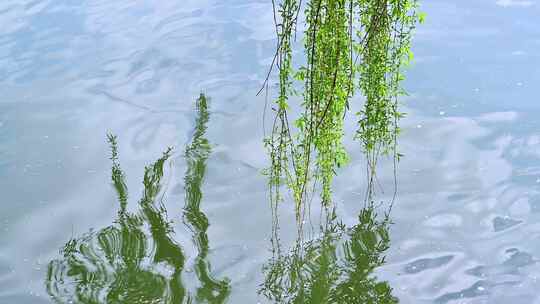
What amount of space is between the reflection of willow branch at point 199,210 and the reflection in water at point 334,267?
21 cm

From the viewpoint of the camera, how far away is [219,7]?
230 inches

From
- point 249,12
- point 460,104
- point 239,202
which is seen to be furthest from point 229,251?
point 249,12

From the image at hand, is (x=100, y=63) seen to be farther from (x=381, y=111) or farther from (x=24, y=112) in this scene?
(x=381, y=111)

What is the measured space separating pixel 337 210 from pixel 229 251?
1.92 feet

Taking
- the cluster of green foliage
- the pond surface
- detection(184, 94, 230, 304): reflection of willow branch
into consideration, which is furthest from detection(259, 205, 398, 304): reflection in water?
the cluster of green foliage

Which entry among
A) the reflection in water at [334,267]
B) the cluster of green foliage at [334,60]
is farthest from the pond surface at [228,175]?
the cluster of green foliage at [334,60]

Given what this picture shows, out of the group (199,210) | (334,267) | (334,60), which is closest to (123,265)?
(199,210)

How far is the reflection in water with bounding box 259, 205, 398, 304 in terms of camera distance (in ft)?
10.7

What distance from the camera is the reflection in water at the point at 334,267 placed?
10.7 ft

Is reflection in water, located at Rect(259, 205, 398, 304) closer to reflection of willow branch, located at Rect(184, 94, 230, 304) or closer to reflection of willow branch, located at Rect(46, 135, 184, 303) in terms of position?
reflection of willow branch, located at Rect(184, 94, 230, 304)

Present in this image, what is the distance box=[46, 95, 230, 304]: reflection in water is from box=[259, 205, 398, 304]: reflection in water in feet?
0.85

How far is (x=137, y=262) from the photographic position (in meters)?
3.44

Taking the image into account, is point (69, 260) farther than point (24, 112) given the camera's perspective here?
No

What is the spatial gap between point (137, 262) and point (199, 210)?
0.48 metres
